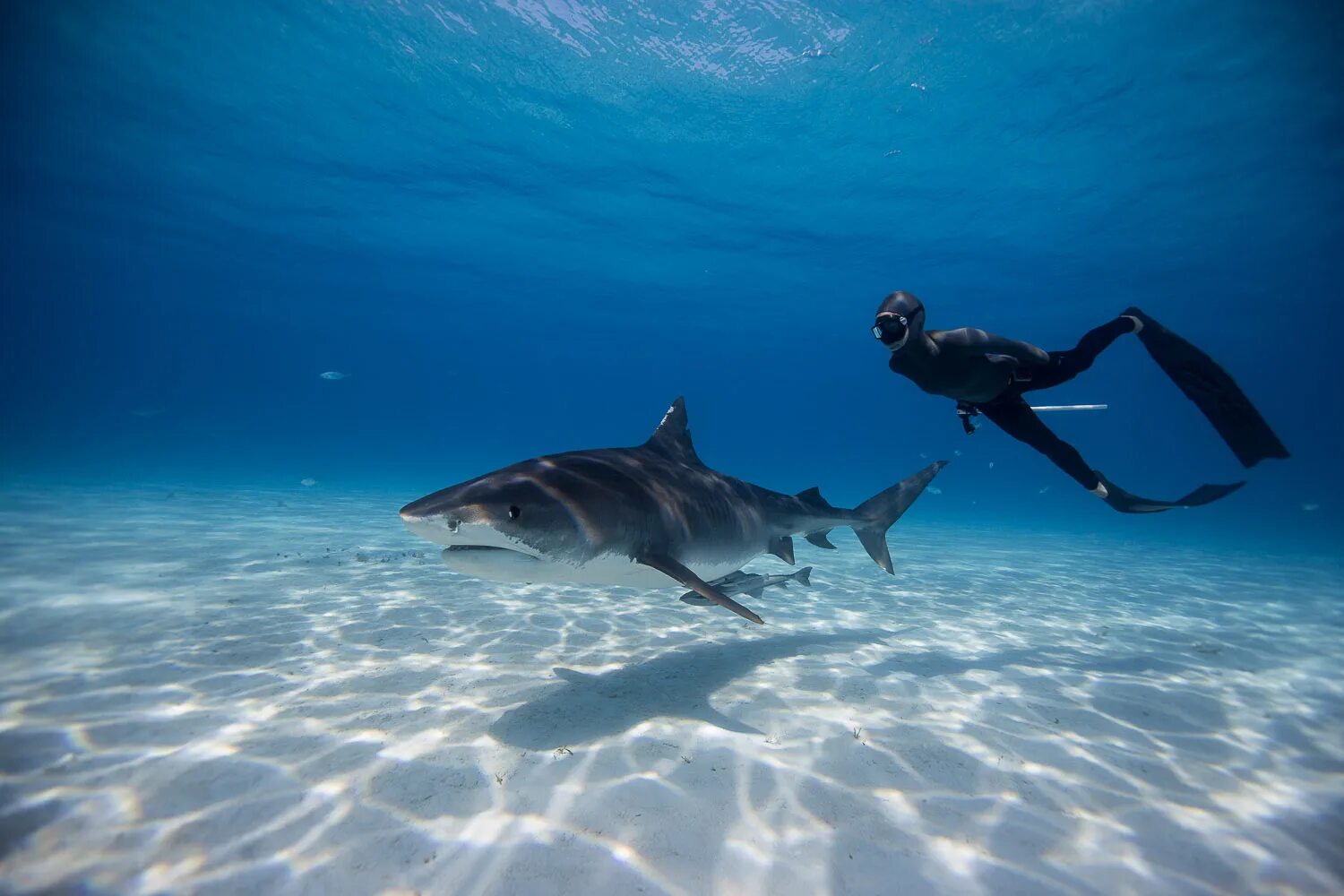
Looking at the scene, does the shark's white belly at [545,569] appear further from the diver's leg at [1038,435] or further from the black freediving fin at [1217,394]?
the black freediving fin at [1217,394]

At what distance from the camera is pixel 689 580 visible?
147 inches

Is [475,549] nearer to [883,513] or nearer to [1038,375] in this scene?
[883,513]

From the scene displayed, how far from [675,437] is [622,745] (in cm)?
298

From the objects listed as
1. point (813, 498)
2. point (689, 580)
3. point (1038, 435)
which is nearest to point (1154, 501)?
point (1038, 435)

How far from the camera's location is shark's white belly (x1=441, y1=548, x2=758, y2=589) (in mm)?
3168

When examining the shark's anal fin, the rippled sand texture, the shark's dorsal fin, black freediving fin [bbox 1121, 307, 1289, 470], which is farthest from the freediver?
the shark's anal fin

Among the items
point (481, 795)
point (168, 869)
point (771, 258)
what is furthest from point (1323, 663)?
point (771, 258)

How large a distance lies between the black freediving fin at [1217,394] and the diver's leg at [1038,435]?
3.65 feet

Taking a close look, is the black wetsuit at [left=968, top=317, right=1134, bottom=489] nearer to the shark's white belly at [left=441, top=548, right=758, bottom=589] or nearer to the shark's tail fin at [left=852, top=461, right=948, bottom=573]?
the shark's tail fin at [left=852, top=461, right=948, bottom=573]

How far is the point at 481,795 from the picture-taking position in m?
2.99

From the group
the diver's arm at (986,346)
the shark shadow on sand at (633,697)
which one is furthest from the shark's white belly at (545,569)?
the diver's arm at (986,346)

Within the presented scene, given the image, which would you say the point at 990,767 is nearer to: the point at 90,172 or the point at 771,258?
the point at 771,258

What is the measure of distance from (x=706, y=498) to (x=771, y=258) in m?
32.4

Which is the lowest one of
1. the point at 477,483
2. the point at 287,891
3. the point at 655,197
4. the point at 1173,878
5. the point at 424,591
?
the point at 1173,878
